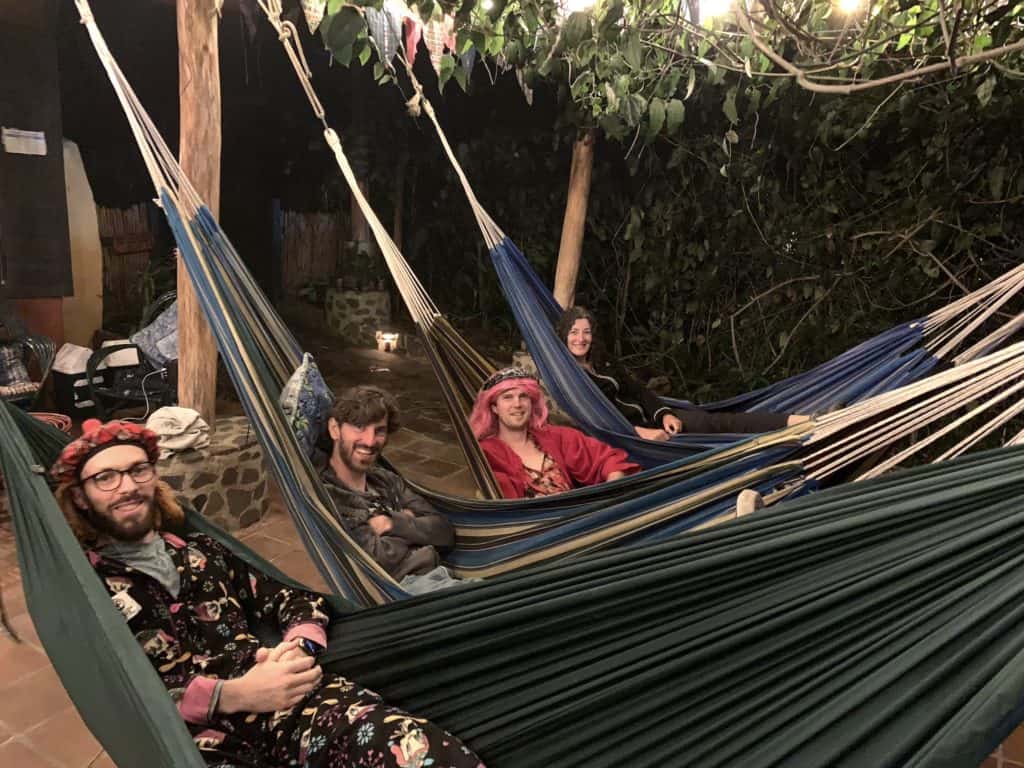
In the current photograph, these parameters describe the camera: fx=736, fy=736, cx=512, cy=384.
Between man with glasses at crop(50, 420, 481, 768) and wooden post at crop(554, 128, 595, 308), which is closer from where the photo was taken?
man with glasses at crop(50, 420, 481, 768)

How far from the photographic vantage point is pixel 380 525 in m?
1.49

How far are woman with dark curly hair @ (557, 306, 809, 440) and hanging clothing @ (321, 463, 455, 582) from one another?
88cm

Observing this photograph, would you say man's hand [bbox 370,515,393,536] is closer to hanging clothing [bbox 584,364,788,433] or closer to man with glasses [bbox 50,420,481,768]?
man with glasses [bbox 50,420,481,768]

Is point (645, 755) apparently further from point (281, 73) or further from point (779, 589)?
point (281, 73)

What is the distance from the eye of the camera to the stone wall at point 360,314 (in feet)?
17.6

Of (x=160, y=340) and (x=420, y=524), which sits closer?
(x=420, y=524)

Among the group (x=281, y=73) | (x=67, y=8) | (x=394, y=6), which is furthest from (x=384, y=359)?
(x=394, y=6)

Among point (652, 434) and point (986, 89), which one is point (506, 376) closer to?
point (652, 434)

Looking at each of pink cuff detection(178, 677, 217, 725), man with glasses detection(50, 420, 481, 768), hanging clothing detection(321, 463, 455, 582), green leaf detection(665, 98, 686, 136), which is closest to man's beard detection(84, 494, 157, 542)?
man with glasses detection(50, 420, 481, 768)

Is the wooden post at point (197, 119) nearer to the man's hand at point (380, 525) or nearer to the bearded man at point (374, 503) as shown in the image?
the bearded man at point (374, 503)

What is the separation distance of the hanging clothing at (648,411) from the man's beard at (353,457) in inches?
40.1

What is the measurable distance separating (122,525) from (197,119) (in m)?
1.43

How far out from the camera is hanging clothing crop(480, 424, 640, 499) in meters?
1.89

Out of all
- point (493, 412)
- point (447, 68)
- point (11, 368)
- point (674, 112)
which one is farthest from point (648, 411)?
point (11, 368)
